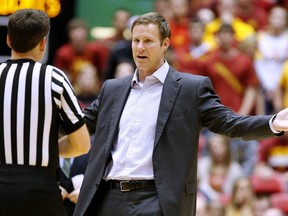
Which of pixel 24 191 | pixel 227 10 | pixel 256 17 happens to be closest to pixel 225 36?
pixel 227 10

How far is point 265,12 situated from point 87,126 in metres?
8.01

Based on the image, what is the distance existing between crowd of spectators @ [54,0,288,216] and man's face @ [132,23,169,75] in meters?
3.92

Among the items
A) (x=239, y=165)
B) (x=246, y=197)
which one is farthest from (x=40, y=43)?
(x=239, y=165)

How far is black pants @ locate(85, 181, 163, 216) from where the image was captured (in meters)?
5.62

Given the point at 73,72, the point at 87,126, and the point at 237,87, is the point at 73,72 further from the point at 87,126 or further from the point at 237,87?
the point at 87,126

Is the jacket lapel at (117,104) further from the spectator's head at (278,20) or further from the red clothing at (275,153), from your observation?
the spectator's head at (278,20)

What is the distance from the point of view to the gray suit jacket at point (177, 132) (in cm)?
562

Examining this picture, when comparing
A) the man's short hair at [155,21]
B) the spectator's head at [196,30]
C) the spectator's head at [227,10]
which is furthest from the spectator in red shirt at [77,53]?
the man's short hair at [155,21]

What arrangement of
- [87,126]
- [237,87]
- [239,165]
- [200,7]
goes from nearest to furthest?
[87,126] < [239,165] < [237,87] < [200,7]

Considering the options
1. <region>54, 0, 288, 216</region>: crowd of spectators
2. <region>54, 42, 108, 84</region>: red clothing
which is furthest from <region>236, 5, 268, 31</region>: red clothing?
<region>54, 42, 108, 84</region>: red clothing

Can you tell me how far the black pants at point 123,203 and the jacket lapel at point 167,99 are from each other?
35 cm

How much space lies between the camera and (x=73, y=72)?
40.5 ft

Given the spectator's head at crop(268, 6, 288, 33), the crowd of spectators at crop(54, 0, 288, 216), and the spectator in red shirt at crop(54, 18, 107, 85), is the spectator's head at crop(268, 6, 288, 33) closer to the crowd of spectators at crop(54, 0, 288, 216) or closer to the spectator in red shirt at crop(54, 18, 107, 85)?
the crowd of spectators at crop(54, 0, 288, 216)

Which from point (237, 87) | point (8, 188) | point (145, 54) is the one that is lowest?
point (237, 87)
